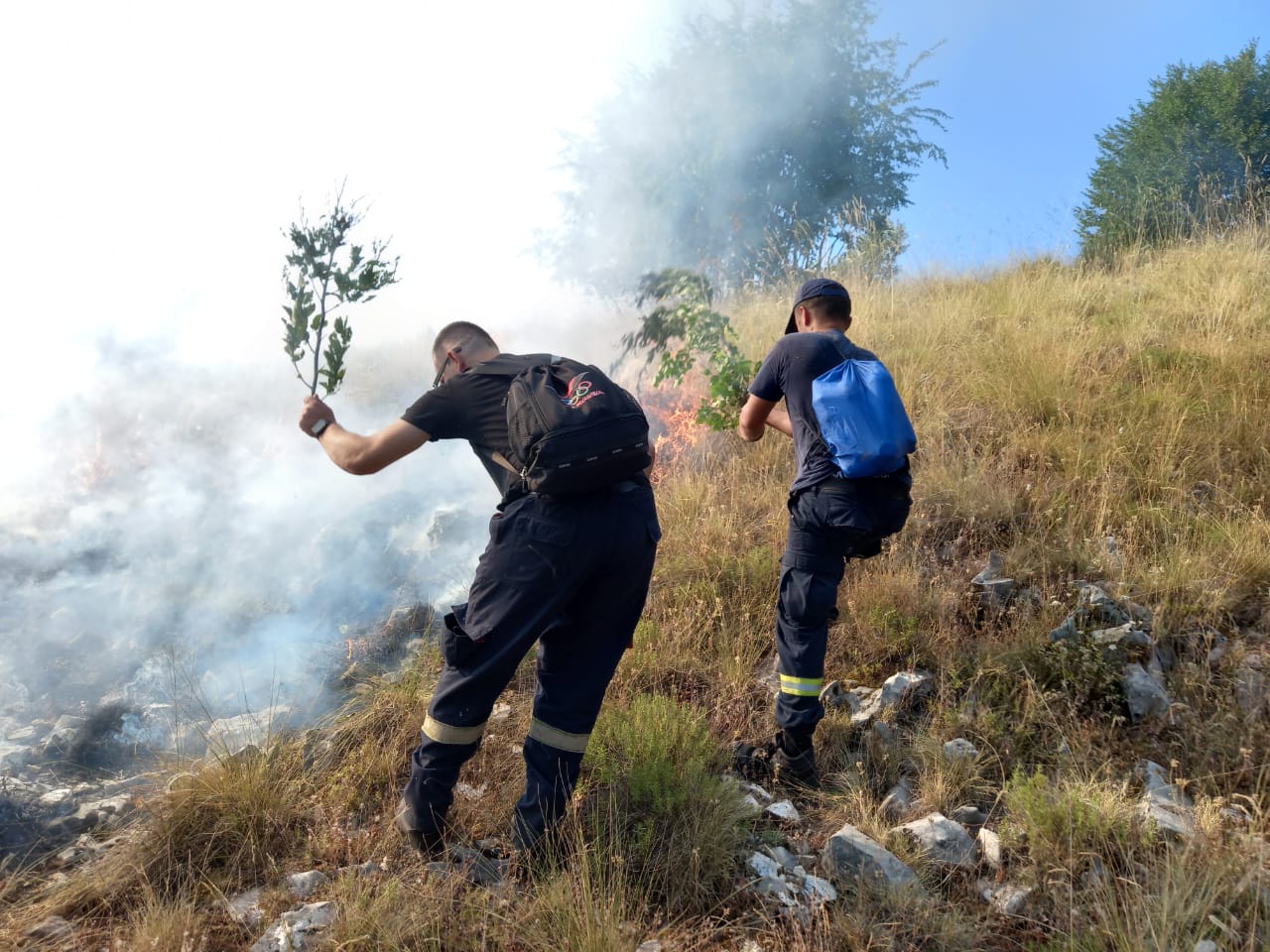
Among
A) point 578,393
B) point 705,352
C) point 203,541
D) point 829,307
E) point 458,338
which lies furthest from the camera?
point 203,541

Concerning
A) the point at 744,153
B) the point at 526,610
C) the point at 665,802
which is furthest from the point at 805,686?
the point at 744,153

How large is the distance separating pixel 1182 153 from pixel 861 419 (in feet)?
35.5

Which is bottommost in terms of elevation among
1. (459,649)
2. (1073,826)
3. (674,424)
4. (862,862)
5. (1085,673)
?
(862,862)

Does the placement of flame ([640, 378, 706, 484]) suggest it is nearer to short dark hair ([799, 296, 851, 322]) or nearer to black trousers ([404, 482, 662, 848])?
short dark hair ([799, 296, 851, 322])

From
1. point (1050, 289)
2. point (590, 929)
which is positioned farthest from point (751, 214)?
point (590, 929)

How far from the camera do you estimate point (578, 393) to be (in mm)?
2547

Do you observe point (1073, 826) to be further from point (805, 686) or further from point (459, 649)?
point (459, 649)

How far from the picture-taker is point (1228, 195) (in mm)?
8773

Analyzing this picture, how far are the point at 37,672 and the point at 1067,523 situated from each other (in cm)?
599

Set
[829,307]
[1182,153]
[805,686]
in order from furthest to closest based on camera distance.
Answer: [1182,153] < [829,307] < [805,686]

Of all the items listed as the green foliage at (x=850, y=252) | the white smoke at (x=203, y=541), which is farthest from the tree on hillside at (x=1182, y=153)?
the white smoke at (x=203, y=541)

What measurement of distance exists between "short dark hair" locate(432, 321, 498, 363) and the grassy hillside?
5.39ft

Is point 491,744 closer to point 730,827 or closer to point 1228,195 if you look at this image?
point 730,827

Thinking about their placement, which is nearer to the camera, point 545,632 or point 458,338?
point 545,632
